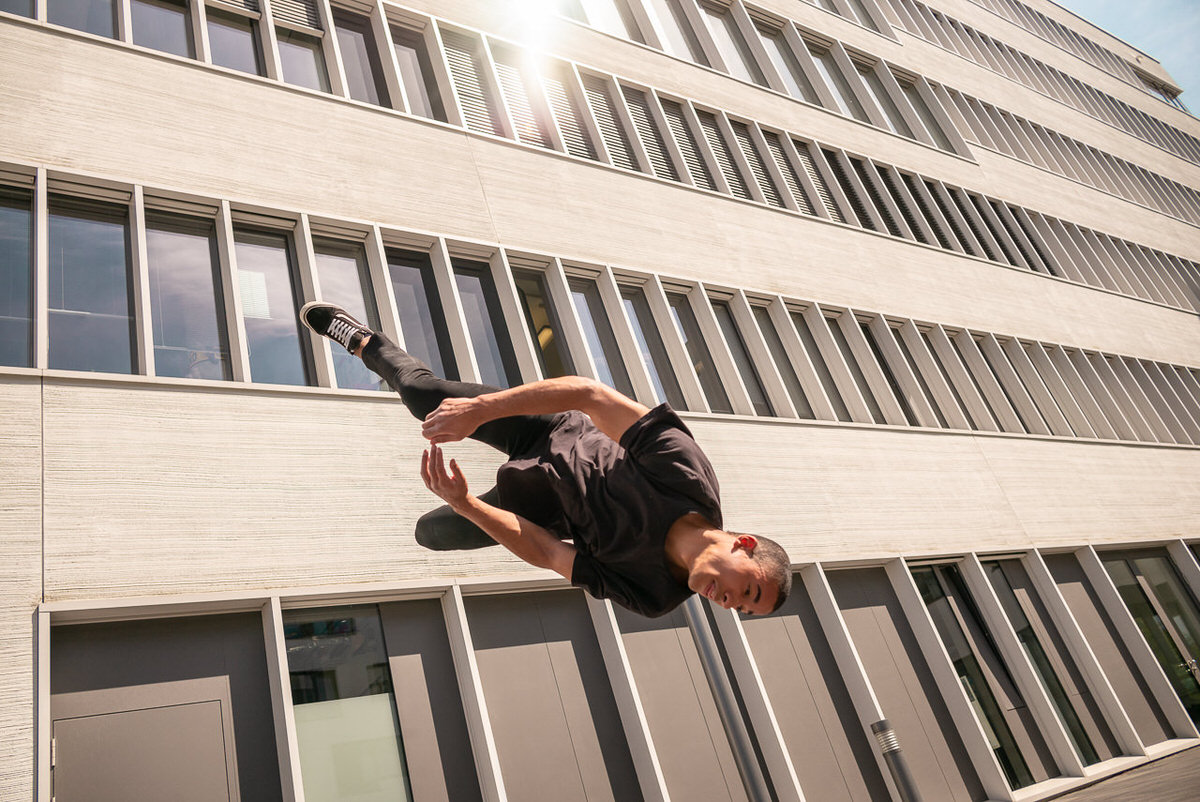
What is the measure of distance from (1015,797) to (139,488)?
9728 millimetres

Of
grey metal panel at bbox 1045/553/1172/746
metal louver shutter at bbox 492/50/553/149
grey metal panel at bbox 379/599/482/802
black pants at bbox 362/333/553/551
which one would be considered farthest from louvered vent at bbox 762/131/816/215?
black pants at bbox 362/333/553/551

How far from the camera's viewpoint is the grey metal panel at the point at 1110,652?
12258 millimetres

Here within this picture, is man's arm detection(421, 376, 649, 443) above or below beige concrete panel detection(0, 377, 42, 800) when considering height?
below

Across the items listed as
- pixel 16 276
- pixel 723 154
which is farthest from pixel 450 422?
pixel 723 154

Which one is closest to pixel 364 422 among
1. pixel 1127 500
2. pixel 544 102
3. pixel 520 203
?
pixel 520 203

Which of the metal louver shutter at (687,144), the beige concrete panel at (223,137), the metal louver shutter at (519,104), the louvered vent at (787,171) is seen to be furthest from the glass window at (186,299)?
the louvered vent at (787,171)

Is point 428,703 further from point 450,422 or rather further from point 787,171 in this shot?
point 787,171

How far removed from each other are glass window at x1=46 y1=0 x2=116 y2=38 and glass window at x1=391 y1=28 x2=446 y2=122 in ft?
9.99

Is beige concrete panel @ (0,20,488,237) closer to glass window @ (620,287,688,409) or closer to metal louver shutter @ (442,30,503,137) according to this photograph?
metal louver shutter @ (442,30,503,137)

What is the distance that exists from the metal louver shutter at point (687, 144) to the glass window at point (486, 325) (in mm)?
4344

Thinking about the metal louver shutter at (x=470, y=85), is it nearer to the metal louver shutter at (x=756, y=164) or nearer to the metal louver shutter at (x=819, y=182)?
Result: the metal louver shutter at (x=756, y=164)

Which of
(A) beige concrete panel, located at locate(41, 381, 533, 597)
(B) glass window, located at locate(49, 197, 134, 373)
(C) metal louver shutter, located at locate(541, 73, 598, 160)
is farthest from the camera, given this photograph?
(C) metal louver shutter, located at locate(541, 73, 598, 160)

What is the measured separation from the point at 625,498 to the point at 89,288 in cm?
583

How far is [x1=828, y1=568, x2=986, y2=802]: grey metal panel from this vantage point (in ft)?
31.6
